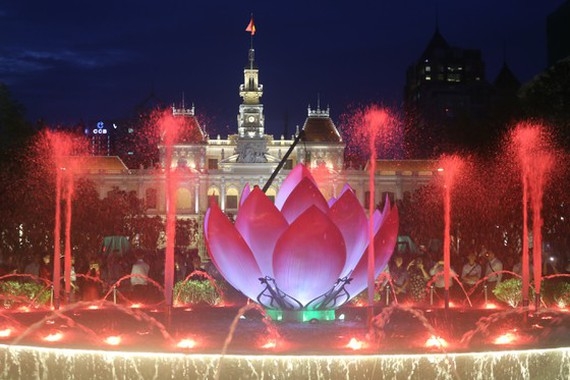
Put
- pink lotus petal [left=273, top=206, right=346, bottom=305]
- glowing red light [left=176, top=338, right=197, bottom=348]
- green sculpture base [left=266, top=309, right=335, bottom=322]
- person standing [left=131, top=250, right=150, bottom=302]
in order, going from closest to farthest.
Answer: glowing red light [left=176, top=338, right=197, bottom=348]
pink lotus petal [left=273, top=206, right=346, bottom=305]
green sculpture base [left=266, top=309, right=335, bottom=322]
person standing [left=131, top=250, right=150, bottom=302]

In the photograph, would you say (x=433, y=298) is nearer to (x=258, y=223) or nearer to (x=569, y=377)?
(x=258, y=223)

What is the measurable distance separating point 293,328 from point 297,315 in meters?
0.80

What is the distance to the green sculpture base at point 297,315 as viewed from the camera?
477 inches

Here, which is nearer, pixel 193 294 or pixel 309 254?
pixel 309 254

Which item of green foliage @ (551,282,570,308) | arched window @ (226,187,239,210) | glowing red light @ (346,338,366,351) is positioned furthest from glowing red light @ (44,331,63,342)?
arched window @ (226,187,239,210)

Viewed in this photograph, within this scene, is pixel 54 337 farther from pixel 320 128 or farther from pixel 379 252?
pixel 320 128

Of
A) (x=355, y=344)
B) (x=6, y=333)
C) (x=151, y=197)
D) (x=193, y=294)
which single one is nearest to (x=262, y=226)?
(x=355, y=344)

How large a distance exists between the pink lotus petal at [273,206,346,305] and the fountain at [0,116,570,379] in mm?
15

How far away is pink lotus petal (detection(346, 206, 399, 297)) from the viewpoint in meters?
12.5

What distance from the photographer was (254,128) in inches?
3174

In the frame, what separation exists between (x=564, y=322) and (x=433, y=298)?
4.57 metres

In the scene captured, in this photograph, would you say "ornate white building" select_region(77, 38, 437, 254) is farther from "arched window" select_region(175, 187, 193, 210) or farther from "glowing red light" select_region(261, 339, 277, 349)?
"glowing red light" select_region(261, 339, 277, 349)

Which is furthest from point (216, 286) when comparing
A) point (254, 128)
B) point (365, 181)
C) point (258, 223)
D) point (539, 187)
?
point (254, 128)

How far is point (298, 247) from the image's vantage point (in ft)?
37.8
